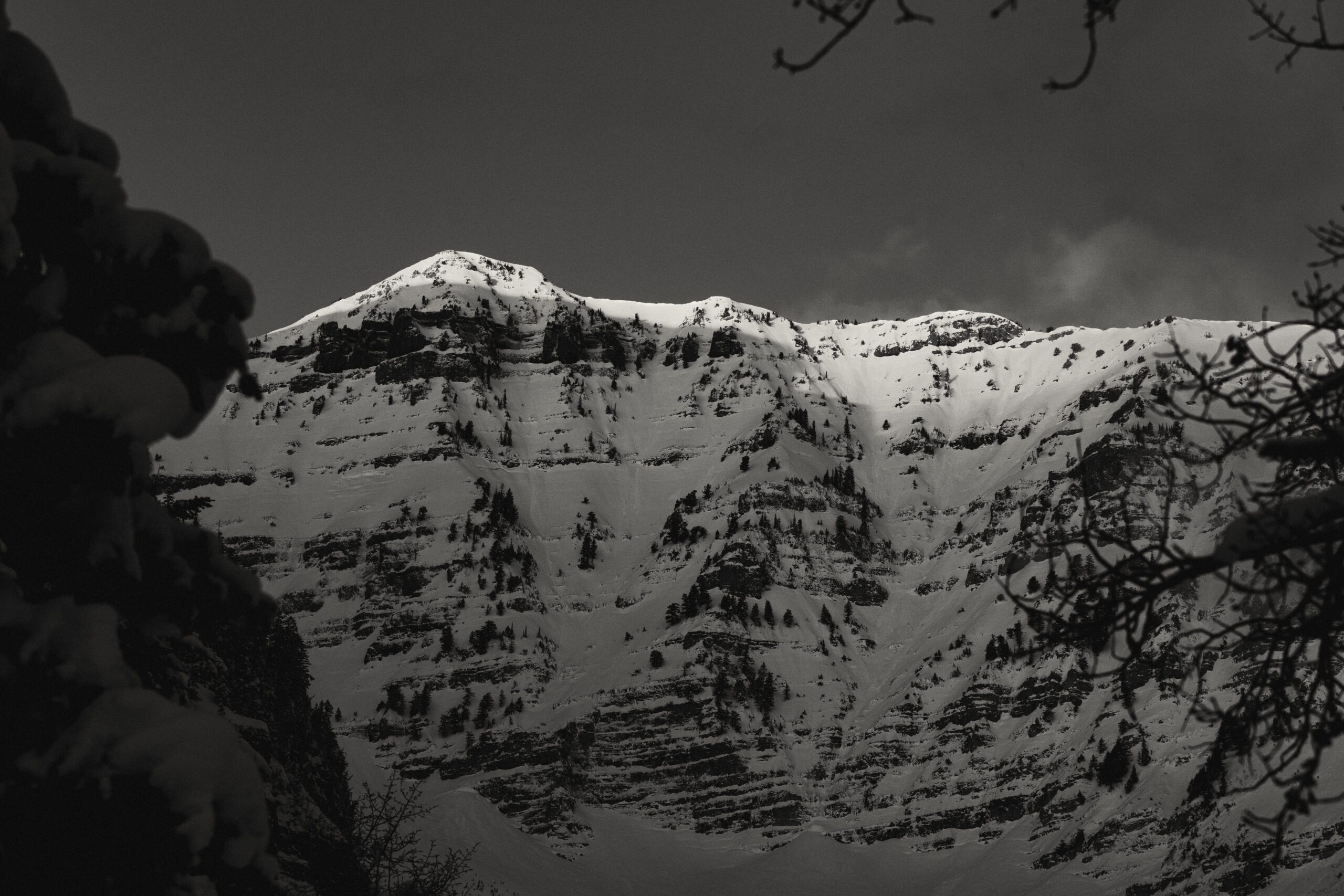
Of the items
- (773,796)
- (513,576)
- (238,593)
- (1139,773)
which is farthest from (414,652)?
(238,593)

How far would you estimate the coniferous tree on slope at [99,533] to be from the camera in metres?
4.25

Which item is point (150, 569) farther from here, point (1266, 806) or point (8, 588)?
point (1266, 806)

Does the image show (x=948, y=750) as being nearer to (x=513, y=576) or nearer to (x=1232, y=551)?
(x=513, y=576)

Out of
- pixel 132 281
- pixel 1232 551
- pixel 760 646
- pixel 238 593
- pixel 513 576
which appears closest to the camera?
pixel 1232 551

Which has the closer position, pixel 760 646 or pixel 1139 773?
pixel 1139 773

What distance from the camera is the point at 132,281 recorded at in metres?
5.02

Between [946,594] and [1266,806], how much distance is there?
362 feet

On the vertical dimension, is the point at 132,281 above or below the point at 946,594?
below

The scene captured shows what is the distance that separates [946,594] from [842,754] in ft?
158

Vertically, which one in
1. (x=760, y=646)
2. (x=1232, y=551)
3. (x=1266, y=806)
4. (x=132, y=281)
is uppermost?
(x=760, y=646)

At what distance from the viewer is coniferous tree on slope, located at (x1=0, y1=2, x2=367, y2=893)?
4246mm

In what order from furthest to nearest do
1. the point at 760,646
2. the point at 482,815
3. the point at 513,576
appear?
1. the point at 513,576
2. the point at 760,646
3. the point at 482,815

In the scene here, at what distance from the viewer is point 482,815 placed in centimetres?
13925

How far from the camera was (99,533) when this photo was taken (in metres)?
4.55
